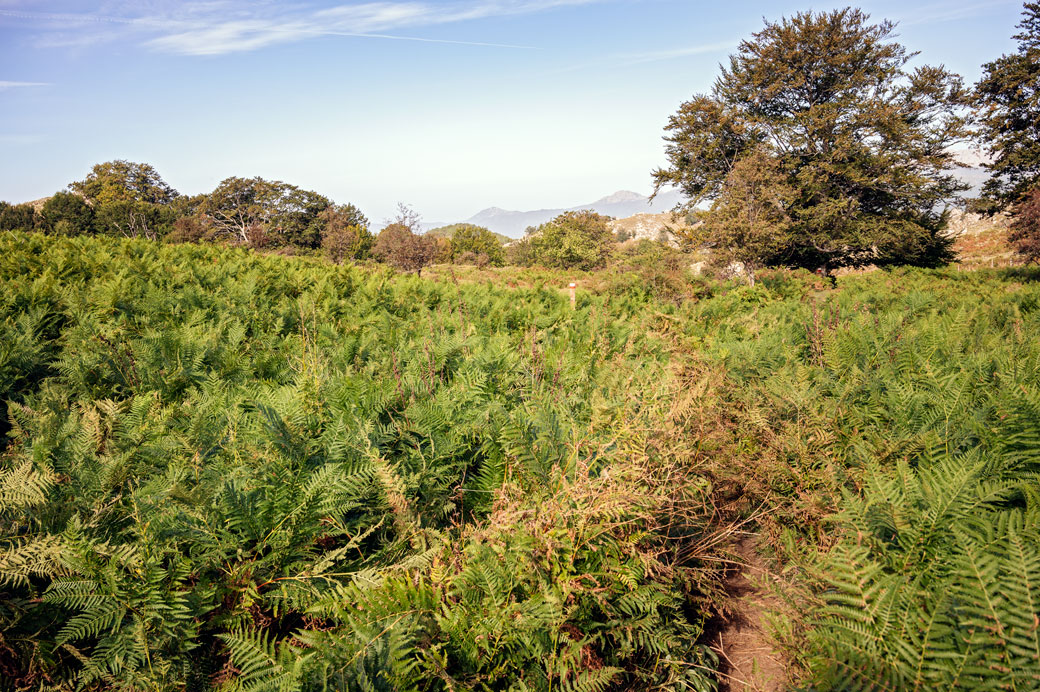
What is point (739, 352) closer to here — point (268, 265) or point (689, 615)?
point (689, 615)

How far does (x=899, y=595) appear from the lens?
73.2 inches

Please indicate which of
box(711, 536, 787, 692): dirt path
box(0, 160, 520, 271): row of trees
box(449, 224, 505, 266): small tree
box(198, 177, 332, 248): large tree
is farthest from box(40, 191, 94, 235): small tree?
box(711, 536, 787, 692): dirt path

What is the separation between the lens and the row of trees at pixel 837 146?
2792cm

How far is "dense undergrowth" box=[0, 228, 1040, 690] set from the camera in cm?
183

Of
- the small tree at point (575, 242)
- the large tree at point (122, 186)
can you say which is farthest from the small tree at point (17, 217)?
the small tree at point (575, 242)

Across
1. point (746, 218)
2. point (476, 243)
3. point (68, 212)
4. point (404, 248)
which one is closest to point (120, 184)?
point (68, 212)

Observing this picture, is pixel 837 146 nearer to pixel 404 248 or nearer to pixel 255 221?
pixel 404 248

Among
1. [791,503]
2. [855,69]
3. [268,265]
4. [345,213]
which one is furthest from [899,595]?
[345,213]

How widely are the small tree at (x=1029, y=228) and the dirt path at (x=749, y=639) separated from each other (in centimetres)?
2695

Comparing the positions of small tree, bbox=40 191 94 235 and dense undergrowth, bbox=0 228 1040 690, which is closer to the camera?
dense undergrowth, bbox=0 228 1040 690

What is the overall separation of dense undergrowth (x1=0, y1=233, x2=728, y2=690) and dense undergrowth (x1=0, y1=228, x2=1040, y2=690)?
16mm

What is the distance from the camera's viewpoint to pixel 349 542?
245 centimetres

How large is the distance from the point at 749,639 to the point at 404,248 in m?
37.4

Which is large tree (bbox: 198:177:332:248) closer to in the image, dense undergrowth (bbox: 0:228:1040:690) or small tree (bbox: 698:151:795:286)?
small tree (bbox: 698:151:795:286)
